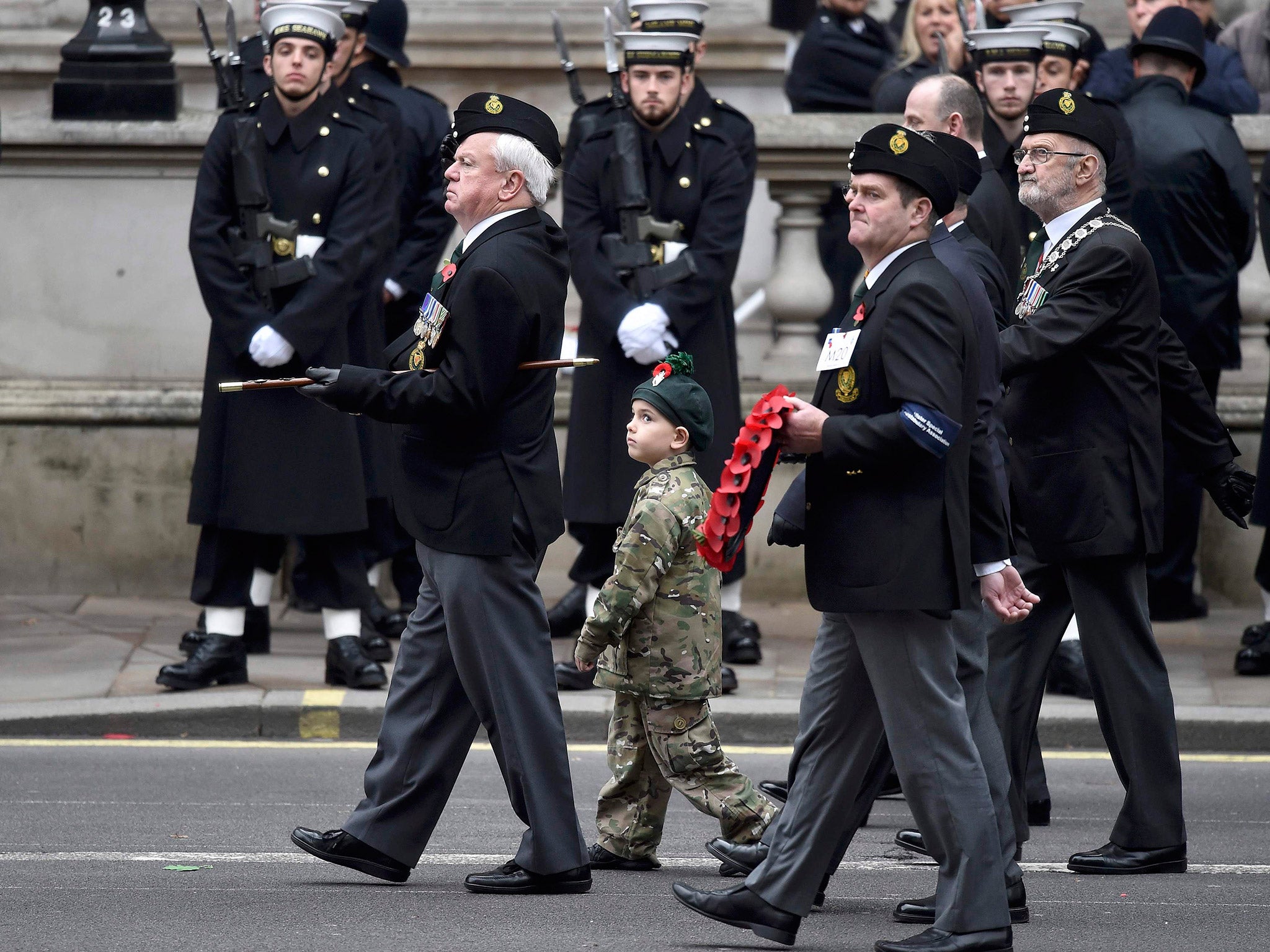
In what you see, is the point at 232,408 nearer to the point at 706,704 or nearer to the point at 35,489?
the point at 35,489

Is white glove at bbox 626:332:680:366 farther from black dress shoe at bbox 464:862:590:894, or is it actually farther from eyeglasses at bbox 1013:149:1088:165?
black dress shoe at bbox 464:862:590:894

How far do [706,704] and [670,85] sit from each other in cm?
328

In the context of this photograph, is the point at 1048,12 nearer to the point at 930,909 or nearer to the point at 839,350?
the point at 839,350

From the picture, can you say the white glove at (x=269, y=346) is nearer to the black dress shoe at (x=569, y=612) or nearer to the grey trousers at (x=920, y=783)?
the black dress shoe at (x=569, y=612)

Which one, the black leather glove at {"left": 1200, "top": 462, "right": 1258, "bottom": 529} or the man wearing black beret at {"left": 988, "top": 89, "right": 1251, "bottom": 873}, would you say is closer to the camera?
the man wearing black beret at {"left": 988, "top": 89, "right": 1251, "bottom": 873}

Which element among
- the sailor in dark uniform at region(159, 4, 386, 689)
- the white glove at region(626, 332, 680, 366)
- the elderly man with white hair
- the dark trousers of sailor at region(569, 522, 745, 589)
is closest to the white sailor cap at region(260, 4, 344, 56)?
the sailor in dark uniform at region(159, 4, 386, 689)

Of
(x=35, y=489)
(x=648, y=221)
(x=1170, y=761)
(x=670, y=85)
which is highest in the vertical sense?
(x=670, y=85)

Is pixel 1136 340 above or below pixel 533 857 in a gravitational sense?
above

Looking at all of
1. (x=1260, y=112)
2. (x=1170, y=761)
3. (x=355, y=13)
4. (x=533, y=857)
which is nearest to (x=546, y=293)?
(x=533, y=857)

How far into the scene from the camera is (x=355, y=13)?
9281 millimetres

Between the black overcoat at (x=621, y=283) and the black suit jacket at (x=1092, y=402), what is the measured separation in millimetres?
2493

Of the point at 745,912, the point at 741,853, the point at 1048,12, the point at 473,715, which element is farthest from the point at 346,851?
the point at 1048,12

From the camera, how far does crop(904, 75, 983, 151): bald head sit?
6598mm

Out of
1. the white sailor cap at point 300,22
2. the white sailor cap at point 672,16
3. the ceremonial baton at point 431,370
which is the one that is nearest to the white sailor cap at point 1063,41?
the white sailor cap at point 672,16
